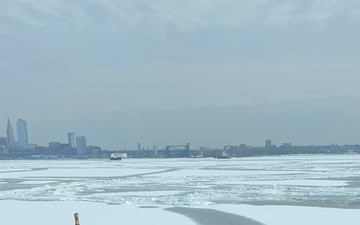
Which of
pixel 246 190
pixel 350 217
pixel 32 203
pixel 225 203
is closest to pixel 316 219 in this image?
pixel 350 217

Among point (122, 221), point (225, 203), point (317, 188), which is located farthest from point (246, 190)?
point (122, 221)

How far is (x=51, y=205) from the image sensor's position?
18812 millimetres

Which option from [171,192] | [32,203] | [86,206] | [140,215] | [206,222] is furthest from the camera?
[171,192]

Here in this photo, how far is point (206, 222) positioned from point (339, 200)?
752 cm

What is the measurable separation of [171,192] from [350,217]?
1064 cm

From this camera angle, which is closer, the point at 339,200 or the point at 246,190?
the point at 339,200

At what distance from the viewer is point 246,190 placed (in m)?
23.9

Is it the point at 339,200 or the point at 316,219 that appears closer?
the point at 316,219

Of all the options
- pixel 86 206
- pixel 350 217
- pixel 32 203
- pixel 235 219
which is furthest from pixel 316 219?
pixel 32 203

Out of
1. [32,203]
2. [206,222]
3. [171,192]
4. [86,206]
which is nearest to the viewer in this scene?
[206,222]

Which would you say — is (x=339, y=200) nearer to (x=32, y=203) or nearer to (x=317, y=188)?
(x=317, y=188)

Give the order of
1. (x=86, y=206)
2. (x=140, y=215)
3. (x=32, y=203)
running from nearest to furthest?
(x=140, y=215) → (x=86, y=206) → (x=32, y=203)

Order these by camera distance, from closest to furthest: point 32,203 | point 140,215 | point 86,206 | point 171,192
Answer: point 140,215
point 86,206
point 32,203
point 171,192

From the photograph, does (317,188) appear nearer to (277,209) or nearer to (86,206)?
(277,209)
